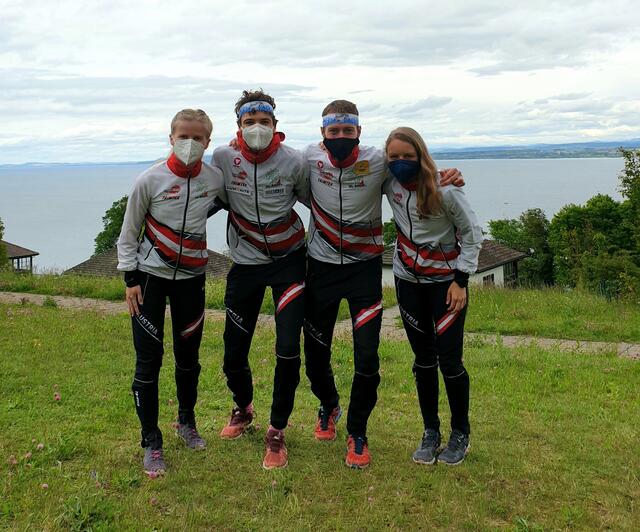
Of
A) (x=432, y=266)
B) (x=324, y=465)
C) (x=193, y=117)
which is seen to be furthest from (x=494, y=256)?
(x=193, y=117)

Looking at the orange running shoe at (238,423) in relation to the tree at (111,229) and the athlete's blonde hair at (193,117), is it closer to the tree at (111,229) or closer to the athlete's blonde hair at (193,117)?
the athlete's blonde hair at (193,117)

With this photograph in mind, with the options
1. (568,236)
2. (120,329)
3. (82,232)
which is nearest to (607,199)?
(568,236)

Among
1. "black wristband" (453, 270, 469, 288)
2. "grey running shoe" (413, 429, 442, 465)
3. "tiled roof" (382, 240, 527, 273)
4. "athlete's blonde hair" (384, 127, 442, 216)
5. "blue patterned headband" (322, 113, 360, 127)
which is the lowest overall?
"tiled roof" (382, 240, 527, 273)

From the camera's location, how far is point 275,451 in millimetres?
4613

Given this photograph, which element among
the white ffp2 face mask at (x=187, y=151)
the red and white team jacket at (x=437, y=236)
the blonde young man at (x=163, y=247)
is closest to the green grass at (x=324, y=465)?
the blonde young man at (x=163, y=247)

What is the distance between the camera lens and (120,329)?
952cm

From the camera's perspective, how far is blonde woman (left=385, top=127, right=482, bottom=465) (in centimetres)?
432

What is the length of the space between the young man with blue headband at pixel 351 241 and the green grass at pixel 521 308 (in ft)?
20.6

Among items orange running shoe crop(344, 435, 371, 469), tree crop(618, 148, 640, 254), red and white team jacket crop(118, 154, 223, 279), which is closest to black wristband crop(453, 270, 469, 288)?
orange running shoe crop(344, 435, 371, 469)

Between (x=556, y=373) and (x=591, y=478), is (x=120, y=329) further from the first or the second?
(x=591, y=478)

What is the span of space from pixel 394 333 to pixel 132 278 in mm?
6599

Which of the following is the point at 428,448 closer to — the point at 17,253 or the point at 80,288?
the point at 80,288

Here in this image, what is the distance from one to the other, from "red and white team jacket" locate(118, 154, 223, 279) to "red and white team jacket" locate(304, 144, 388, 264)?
0.72 m

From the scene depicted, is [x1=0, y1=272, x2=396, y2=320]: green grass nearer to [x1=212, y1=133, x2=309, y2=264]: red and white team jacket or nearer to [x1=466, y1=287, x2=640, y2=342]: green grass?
[x1=466, y1=287, x2=640, y2=342]: green grass
